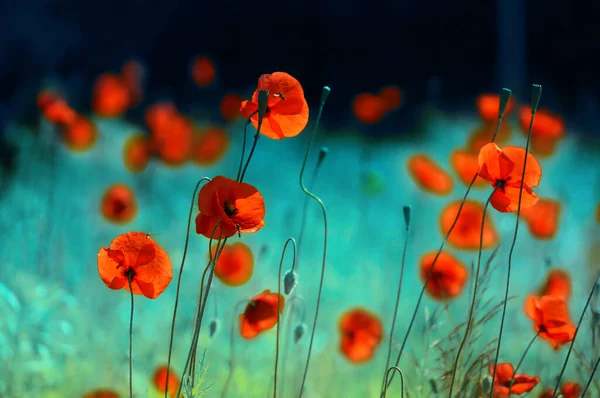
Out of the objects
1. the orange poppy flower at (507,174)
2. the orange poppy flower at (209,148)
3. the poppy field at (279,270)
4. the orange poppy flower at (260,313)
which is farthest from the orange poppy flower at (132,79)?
the orange poppy flower at (507,174)

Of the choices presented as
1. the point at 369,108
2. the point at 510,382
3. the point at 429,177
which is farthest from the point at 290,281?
the point at 369,108

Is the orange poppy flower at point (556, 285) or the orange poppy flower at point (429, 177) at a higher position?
the orange poppy flower at point (429, 177)

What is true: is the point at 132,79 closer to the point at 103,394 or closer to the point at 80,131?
the point at 80,131

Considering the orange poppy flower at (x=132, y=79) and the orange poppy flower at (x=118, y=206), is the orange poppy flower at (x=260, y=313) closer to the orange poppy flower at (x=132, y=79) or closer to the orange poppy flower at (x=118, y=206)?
the orange poppy flower at (x=118, y=206)

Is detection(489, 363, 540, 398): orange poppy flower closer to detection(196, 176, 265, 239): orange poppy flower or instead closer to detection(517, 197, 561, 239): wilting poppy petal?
detection(196, 176, 265, 239): orange poppy flower

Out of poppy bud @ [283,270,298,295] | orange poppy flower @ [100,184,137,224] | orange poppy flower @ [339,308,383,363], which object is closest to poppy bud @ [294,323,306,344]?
poppy bud @ [283,270,298,295]

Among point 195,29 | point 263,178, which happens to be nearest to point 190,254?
point 263,178

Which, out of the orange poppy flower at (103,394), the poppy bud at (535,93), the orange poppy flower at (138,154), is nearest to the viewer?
the poppy bud at (535,93)
